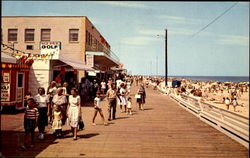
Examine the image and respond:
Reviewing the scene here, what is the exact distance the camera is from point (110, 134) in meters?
9.42

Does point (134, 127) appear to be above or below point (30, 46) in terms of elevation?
below

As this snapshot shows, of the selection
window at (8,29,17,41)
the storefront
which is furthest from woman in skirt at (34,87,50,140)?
window at (8,29,17,41)

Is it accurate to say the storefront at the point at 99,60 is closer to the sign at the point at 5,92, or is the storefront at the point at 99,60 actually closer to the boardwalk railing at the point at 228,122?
the sign at the point at 5,92

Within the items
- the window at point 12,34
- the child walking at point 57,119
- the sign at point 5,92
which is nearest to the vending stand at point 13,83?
the sign at point 5,92

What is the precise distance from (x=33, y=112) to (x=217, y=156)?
5.14 meters

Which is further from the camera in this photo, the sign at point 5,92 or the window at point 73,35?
the window at point 73,35

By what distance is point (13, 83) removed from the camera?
13617 millimetres

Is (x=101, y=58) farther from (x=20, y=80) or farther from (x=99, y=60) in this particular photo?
(x=20, y=80)

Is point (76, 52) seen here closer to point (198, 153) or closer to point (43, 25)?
point (43, 25)

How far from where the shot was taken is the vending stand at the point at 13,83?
1314 centimetres

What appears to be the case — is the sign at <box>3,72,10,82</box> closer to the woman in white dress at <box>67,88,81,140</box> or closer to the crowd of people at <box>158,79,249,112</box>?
the woman in white dress at <box>67,88,81,140</box>

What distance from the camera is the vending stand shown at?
13.1 m

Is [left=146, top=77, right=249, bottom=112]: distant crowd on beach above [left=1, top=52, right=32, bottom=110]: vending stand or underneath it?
underneath

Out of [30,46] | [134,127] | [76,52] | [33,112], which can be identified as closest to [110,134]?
[134,127]
